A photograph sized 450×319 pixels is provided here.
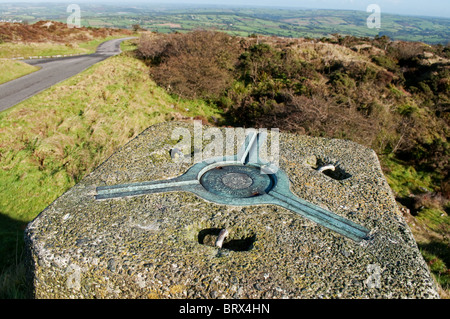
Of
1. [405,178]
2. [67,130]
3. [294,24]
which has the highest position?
[294,24]

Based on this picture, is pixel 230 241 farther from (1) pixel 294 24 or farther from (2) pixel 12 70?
(1) pixel 294 24

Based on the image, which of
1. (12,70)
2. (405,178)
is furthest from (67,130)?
(405,178)

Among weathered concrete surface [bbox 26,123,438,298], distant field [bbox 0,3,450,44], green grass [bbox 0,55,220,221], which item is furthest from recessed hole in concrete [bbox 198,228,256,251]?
distant field [bbox 0,3,450,44]

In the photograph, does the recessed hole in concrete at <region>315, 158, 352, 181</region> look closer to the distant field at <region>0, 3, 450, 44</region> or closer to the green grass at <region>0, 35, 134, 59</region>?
the distant field at <region>0, 3, 450, 44</region>

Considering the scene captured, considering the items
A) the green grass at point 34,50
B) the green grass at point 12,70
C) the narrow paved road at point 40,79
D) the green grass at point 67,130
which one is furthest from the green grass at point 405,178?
the green grass at point 34,50

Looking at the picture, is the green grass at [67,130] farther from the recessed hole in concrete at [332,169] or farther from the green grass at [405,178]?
the green grass at [405,178]
